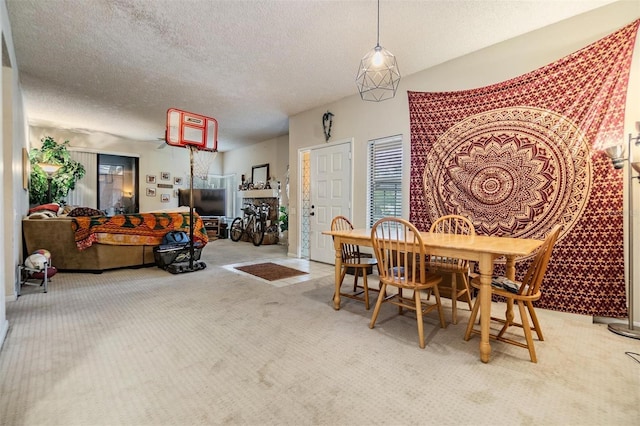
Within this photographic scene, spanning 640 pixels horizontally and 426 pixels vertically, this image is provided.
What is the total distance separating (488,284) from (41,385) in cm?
270

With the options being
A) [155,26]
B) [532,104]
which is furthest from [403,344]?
[155,26]

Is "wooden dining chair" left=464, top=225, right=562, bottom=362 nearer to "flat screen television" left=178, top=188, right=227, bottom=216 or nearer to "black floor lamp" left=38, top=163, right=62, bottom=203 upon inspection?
"black floor lamp" left=38, top=163, right=62, bottom=203

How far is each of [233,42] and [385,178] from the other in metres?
2.59

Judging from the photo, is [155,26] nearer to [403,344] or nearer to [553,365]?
[403,344]

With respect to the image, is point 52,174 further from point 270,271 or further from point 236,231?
point 270,271

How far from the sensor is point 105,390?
1.56 metres

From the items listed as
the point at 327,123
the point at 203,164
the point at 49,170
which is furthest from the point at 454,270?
the point at 203,164

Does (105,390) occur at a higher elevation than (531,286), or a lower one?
lower

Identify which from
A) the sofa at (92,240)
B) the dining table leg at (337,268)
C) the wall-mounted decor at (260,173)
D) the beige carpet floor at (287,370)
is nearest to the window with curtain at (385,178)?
the dining table leg at (337,268)

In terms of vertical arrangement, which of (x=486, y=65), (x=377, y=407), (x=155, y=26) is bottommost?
(x=377, y=407)

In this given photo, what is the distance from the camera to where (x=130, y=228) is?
435cm

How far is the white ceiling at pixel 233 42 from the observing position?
2555mm

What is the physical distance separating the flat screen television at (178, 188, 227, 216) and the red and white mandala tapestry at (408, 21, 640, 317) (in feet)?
22.3

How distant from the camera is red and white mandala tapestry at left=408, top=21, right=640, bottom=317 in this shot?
8.05ft
